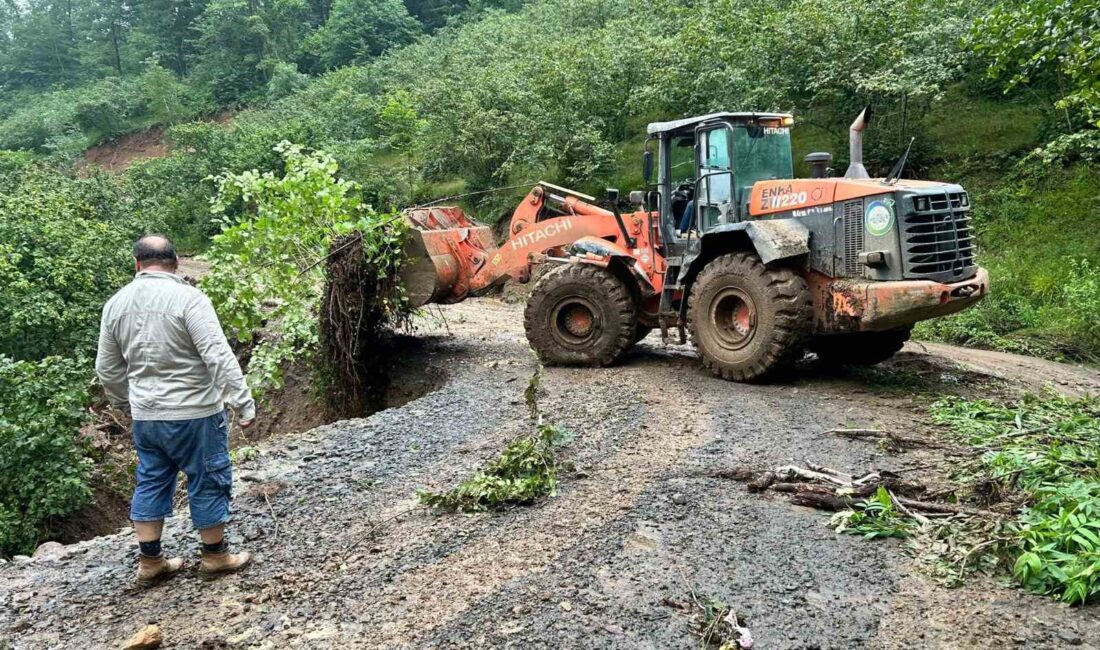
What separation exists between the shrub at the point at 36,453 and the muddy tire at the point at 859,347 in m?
7.64

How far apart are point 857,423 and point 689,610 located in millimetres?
3361

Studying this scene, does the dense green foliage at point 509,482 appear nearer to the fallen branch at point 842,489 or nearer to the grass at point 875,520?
the fallen branch at point 842,489

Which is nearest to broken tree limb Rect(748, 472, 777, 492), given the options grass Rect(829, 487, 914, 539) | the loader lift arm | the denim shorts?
grass Rect(829, 487, 914, 539)

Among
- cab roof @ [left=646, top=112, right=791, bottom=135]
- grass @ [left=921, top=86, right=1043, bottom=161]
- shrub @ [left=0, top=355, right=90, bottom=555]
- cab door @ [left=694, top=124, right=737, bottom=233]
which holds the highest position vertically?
grass @ [left=921, top=86, right=1043, bottom=161]

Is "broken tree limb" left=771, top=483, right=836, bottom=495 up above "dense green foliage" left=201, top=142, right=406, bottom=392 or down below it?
below

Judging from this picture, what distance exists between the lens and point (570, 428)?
6.59 m

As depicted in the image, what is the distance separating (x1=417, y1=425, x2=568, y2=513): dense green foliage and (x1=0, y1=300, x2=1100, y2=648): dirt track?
0.38ft

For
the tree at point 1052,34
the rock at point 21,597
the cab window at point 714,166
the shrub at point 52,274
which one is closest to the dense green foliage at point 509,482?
the rock at point 21,597

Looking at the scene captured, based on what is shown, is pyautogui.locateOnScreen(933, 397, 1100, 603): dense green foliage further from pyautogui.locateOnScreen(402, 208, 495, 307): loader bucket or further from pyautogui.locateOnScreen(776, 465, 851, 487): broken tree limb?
pyautogui.locateOnScreen(402, 208, 495, 307): loader bucket

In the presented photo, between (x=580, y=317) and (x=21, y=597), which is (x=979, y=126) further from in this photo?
(x=21, y=597)

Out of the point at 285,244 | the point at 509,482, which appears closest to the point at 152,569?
the point at 509,482

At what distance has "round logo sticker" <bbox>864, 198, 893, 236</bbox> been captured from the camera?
269 inches

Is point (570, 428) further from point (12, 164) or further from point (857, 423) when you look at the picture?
point (12, 164)

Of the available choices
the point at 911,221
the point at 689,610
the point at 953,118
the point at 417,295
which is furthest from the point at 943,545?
the point at 953,118
